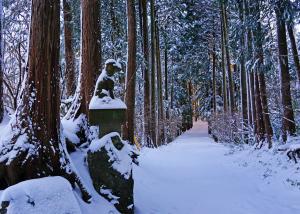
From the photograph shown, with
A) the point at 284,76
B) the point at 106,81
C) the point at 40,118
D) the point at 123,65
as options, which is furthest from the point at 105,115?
the point at 123,65

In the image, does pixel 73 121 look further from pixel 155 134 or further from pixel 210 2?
pixel 210 2

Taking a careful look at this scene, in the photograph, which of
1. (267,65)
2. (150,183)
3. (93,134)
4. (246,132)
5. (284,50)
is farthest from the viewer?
(246,132)

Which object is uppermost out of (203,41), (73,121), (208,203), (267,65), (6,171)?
(203,41)

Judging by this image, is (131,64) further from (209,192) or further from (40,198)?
(40,198)

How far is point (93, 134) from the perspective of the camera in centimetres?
670

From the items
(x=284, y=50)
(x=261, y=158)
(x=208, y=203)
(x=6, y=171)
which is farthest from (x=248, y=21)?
(x=6, y=171)

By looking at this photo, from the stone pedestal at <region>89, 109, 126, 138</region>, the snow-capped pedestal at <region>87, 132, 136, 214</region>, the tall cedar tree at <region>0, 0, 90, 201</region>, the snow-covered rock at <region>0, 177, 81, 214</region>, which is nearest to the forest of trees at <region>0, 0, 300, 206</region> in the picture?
the tall cedar tree at <region>0, 0, 90, 201</region>

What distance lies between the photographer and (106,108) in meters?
5.92

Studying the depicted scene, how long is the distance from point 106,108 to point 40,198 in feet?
6.95

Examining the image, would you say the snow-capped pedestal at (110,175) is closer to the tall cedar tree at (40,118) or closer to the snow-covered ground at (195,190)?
the snow-covered ground at (195,190)

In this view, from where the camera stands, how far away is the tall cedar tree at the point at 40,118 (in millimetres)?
4613

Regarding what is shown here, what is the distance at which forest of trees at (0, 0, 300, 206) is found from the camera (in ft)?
15.9

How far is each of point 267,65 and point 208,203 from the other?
24.5 feet

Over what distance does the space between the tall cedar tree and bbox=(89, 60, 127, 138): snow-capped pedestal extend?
0.89 m
